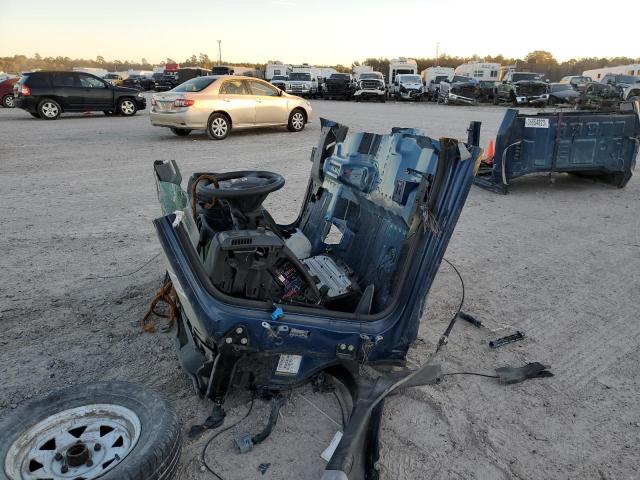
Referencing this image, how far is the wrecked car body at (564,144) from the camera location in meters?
7.49

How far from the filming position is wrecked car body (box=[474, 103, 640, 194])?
749 cm

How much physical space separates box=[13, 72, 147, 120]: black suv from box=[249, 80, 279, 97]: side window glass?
737 cm

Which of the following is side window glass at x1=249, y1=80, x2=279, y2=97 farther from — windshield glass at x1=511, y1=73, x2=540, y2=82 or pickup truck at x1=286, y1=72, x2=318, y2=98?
windshield glass at x1=511, y1=73, x2=540, y2=82

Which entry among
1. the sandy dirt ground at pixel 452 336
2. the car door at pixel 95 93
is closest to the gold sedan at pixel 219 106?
the sandy dirt ground at pixel 452 336

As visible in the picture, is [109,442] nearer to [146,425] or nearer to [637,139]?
[146,425]

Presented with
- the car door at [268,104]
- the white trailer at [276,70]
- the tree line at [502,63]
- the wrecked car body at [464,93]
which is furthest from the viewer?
the tree line at [502,63]

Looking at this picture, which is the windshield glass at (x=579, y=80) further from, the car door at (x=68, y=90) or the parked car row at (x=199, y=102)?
the car door at (x=68, y=90)

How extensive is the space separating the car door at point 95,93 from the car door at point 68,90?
15cm

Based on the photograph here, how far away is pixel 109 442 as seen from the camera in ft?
7.29

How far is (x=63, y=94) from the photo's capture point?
54.6 ft

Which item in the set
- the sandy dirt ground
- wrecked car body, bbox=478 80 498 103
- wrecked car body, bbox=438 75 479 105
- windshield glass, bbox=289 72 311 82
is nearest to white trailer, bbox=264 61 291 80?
windshield glass, bbox=289 72 311 82

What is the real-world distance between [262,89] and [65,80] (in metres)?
7.90

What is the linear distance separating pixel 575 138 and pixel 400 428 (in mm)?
6608

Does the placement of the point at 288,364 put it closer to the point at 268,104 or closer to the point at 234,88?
the point at 234,88
